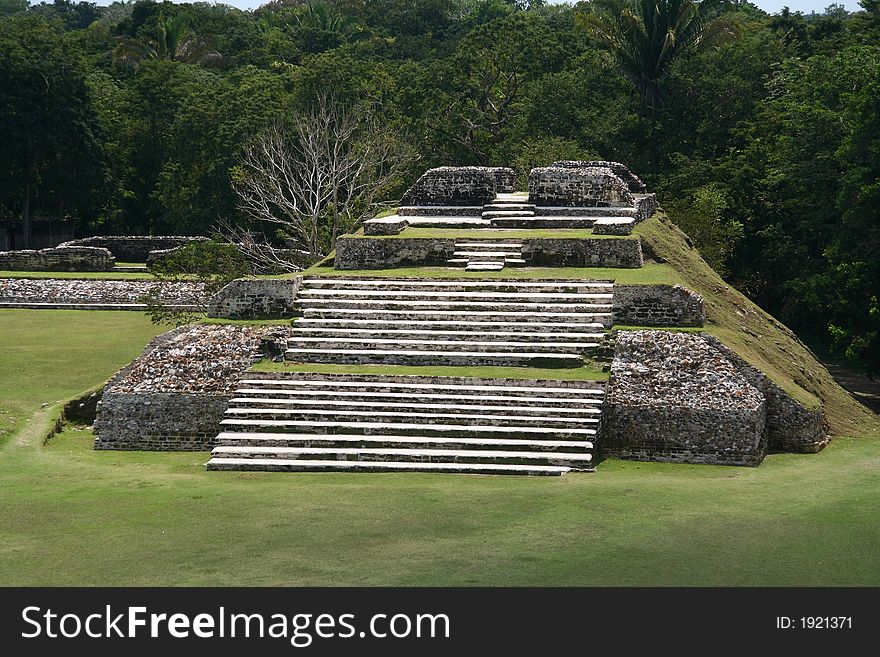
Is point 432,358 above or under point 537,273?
under

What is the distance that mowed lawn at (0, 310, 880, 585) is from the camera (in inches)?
374

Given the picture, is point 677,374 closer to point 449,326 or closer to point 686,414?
point 686,414

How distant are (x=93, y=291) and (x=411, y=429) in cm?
1644

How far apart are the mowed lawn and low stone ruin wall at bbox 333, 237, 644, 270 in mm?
4629

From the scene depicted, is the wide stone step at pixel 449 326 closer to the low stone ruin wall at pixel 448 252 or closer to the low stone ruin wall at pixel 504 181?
the low stone ruin wall at pixel 448 252

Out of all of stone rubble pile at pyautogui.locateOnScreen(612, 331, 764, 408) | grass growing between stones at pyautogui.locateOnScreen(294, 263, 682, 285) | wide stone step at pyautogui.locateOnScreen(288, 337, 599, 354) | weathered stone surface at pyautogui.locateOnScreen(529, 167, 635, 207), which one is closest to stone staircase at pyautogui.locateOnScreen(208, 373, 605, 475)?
stone rubble pile at pyautogui.locateOnScreen(612, 331, 764, 408)

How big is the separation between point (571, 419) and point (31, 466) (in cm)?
579

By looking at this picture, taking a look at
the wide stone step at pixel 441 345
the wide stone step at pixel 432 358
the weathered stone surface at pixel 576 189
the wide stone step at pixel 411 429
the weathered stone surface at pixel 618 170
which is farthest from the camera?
the weathered stone surface at pixel 618 170

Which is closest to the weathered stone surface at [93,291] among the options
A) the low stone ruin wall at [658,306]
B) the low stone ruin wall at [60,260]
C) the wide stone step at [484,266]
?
the low stone ruin wall at [60,260]

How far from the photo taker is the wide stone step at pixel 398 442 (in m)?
13.5

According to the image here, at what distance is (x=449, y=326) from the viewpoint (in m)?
16.0

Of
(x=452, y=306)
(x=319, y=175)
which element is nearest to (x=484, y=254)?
(x=452, y=306)

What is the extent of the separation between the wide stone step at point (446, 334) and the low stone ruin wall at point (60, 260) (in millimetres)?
18156

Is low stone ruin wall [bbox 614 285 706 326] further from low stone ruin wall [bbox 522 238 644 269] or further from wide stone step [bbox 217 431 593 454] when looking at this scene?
wide stone step [bbox 217 431 593 454]
